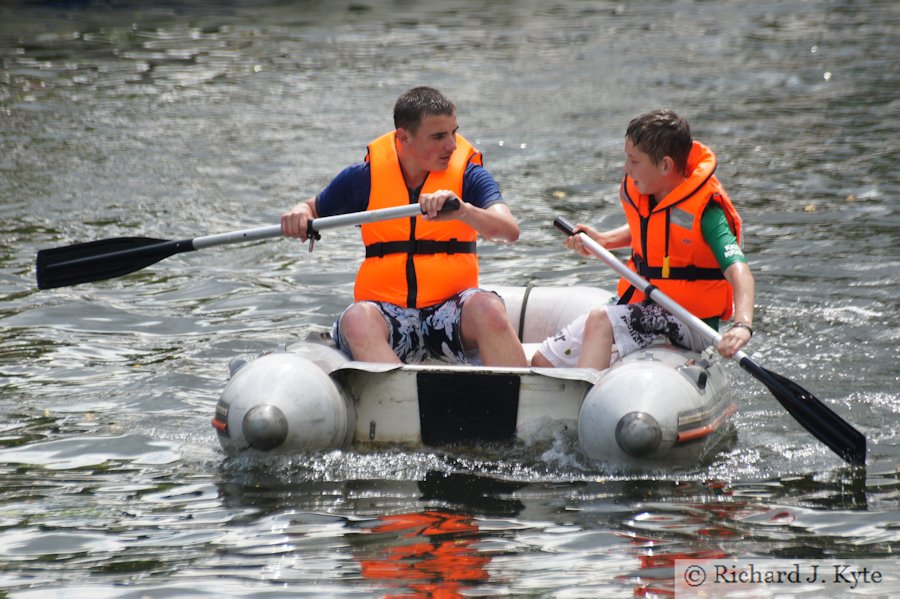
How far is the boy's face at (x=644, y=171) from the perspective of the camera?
497cm

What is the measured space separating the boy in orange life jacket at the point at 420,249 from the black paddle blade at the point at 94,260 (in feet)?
2.92

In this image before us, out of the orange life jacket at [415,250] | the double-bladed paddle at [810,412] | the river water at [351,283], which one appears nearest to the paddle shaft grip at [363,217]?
the orange life jacket at [415,250]

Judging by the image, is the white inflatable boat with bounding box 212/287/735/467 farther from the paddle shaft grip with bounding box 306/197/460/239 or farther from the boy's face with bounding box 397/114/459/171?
the boy's face with bounding box 397/114/459/171

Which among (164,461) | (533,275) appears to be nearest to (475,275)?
(164,461)

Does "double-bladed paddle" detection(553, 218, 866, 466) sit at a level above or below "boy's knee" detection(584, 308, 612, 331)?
below

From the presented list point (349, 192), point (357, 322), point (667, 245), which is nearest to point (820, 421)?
point (667, 245)

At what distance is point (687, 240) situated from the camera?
5012mm

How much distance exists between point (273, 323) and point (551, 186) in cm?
366

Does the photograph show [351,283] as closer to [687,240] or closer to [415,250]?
[415,250]

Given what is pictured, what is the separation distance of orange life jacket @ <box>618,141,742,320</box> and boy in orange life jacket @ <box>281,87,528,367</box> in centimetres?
51

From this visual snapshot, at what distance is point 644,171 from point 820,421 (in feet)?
3.68

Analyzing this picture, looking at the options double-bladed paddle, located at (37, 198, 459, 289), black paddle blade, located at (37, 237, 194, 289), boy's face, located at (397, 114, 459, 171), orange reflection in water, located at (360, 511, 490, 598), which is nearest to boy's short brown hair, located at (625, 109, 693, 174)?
boy's face, located at (397, 114, 459, 171)

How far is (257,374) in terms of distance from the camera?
4.81 metres

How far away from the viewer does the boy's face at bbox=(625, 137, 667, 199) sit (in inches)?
196
